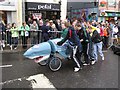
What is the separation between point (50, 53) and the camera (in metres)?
8.65

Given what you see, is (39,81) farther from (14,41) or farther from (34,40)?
(34,40)

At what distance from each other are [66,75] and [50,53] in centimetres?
99

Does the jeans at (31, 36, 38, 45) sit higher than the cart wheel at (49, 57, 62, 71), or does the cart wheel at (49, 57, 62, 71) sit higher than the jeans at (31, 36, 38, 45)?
the jeans at (31, 36, 38, 45)

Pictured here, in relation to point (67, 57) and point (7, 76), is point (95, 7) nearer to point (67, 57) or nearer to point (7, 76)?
point (67, 57)

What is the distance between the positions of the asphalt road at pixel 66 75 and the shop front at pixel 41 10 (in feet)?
34.3

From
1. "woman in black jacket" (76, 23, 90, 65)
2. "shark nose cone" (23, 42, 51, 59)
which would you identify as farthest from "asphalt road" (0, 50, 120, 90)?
"woman in black jacket" (76, 23, 90, 65)

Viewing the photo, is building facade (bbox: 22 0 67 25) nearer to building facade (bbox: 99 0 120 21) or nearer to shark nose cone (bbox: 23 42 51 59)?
building facade (bbox: 99 0 120 21)

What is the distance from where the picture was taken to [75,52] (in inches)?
353

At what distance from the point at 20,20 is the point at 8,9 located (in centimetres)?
129

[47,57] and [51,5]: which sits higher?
[51,5]

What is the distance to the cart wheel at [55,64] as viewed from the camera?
8.79 meters

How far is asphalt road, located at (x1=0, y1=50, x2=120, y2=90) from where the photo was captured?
23.4ft

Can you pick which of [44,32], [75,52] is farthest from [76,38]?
[44,32]

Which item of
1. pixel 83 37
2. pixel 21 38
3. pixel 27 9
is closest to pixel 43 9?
pixel 27 9
